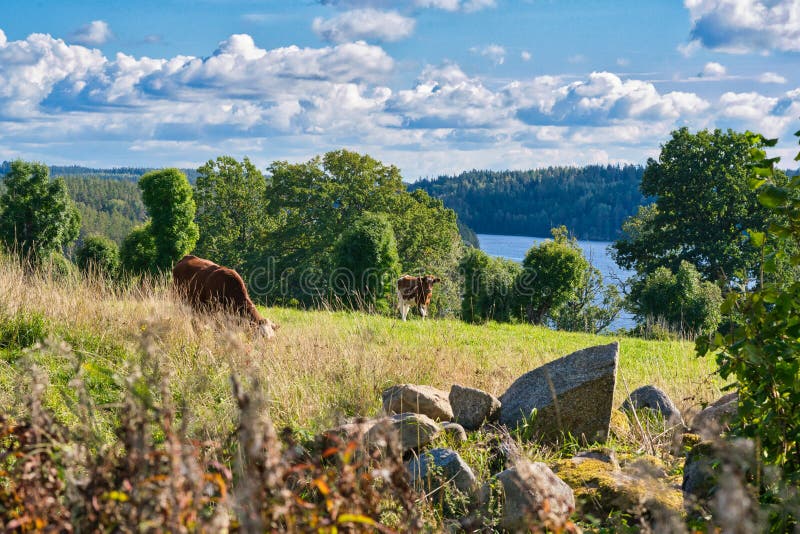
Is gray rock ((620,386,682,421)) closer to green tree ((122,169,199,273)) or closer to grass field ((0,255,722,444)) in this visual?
grass field ((0,255,722,444))

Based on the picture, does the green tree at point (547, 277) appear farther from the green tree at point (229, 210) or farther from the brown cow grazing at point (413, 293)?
the green tree at point (229, 210)

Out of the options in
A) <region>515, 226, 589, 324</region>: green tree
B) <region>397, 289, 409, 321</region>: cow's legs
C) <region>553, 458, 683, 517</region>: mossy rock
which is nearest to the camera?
<region>553, 458, 683, 517</region>: mossy rock

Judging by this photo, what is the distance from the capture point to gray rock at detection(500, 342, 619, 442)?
6289 millimetres

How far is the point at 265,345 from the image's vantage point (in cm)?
884

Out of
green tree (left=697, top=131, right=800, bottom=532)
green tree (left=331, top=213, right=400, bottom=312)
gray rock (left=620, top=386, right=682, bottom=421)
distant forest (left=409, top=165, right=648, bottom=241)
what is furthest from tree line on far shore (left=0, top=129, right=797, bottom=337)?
distant forest (left=409, top=165, right=648, bottom=241)

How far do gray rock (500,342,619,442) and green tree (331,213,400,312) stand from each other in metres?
23.0

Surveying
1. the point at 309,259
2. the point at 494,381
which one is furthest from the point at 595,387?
the point at 309,259

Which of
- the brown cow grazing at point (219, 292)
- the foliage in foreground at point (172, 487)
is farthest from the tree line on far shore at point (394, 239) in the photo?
the foliage in foreground at point (172, 487)

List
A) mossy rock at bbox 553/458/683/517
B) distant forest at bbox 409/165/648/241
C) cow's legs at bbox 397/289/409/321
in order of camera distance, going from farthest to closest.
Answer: distant forest at bbox 409/165/648/241 → cow's legs at bbox 397/289/409/321 → mossy rock at bbox 553/458/683/517

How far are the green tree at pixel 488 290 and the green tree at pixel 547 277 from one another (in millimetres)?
709

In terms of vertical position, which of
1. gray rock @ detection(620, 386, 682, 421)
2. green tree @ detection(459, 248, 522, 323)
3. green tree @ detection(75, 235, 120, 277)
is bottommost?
green tree @ detection(459, 248, 522, 323)

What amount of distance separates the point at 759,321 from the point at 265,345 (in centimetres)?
617

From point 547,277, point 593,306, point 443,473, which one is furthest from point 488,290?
point 443,473

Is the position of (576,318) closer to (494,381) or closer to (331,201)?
(331,201)
